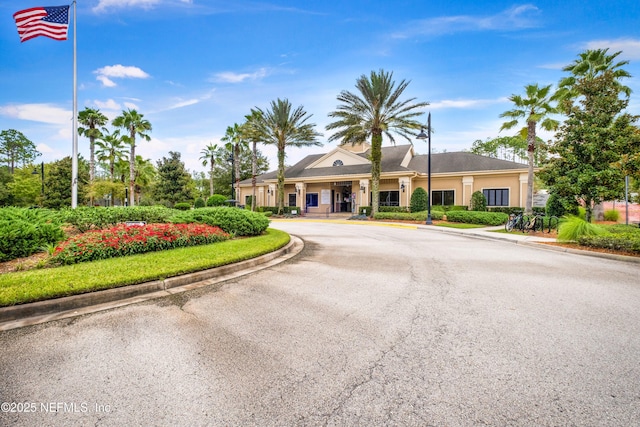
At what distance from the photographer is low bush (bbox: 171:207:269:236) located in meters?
11.1

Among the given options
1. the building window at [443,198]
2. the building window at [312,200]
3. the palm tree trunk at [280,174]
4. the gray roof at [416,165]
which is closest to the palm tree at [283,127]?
the palm tree trunk at [280,174]

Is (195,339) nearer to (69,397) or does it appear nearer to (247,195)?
(69,397)

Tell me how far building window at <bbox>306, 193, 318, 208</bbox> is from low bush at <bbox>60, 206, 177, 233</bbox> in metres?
20.8

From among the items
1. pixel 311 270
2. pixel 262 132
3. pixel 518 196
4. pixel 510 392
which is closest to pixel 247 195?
pixel 262 132

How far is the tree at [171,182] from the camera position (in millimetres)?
39000

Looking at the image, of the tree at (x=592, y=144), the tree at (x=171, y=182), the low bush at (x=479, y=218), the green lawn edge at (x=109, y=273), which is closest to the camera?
the green lawn edge at (x=109, y=273)

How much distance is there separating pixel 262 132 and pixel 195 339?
28.0 m

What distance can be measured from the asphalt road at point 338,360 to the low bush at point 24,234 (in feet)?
15.3

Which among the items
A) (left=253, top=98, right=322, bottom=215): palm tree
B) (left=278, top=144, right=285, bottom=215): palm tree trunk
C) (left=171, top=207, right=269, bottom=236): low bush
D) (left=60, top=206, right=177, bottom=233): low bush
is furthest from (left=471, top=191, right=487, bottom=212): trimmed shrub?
(left=60, top=206, right=177, bottom=233): low bush

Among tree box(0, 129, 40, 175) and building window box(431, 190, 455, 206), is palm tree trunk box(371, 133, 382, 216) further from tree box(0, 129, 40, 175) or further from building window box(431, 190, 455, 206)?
tree box(0, 129, 40, 175)

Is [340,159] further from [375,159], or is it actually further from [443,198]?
[443,198]

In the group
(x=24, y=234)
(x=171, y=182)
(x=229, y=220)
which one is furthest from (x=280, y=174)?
(x=24, y=234)

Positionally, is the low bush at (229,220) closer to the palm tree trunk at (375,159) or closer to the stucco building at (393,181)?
the palm tree trunk at (375,159)

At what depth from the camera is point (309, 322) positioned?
386 centimetres
